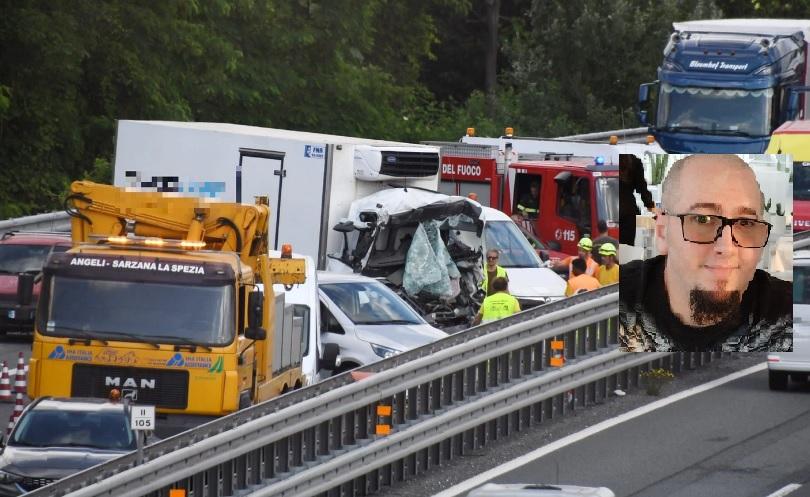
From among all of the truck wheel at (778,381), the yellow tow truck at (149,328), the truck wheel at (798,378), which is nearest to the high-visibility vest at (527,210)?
the truck wheel at (798,378)

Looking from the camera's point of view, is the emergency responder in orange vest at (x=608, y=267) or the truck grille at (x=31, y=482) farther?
the emergency responder in orange vest at (x=608, y=267)

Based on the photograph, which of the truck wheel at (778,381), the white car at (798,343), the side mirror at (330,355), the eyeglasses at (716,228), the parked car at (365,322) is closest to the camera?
the eyeglasses at (716,228)

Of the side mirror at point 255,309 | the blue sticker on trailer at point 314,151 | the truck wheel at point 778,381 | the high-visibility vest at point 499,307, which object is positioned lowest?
the truck wheel at point 778,381

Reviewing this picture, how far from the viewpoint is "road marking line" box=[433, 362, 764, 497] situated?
17.9 m

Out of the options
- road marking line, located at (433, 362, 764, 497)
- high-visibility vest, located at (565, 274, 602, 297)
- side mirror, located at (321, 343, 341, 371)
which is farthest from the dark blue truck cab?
side mirror, located at (321, 343, 341, 371)

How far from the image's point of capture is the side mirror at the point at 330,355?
21.3m

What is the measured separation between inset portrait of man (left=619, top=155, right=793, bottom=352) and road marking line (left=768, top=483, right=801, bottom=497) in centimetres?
241

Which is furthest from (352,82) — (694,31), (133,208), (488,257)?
(133,208)

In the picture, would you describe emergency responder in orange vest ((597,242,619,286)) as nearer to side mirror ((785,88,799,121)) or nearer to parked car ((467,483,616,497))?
parked car ((467,483,616,497))

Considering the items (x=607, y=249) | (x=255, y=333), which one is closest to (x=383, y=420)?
(x=255, y=333)

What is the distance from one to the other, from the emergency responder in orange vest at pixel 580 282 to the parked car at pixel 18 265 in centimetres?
876

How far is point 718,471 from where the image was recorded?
60.8 ft

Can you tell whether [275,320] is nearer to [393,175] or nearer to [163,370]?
[163,370]

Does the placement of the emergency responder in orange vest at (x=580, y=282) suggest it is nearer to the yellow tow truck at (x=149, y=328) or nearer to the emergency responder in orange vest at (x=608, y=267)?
the emergency responder in orange vest at (x=608, y=267)
